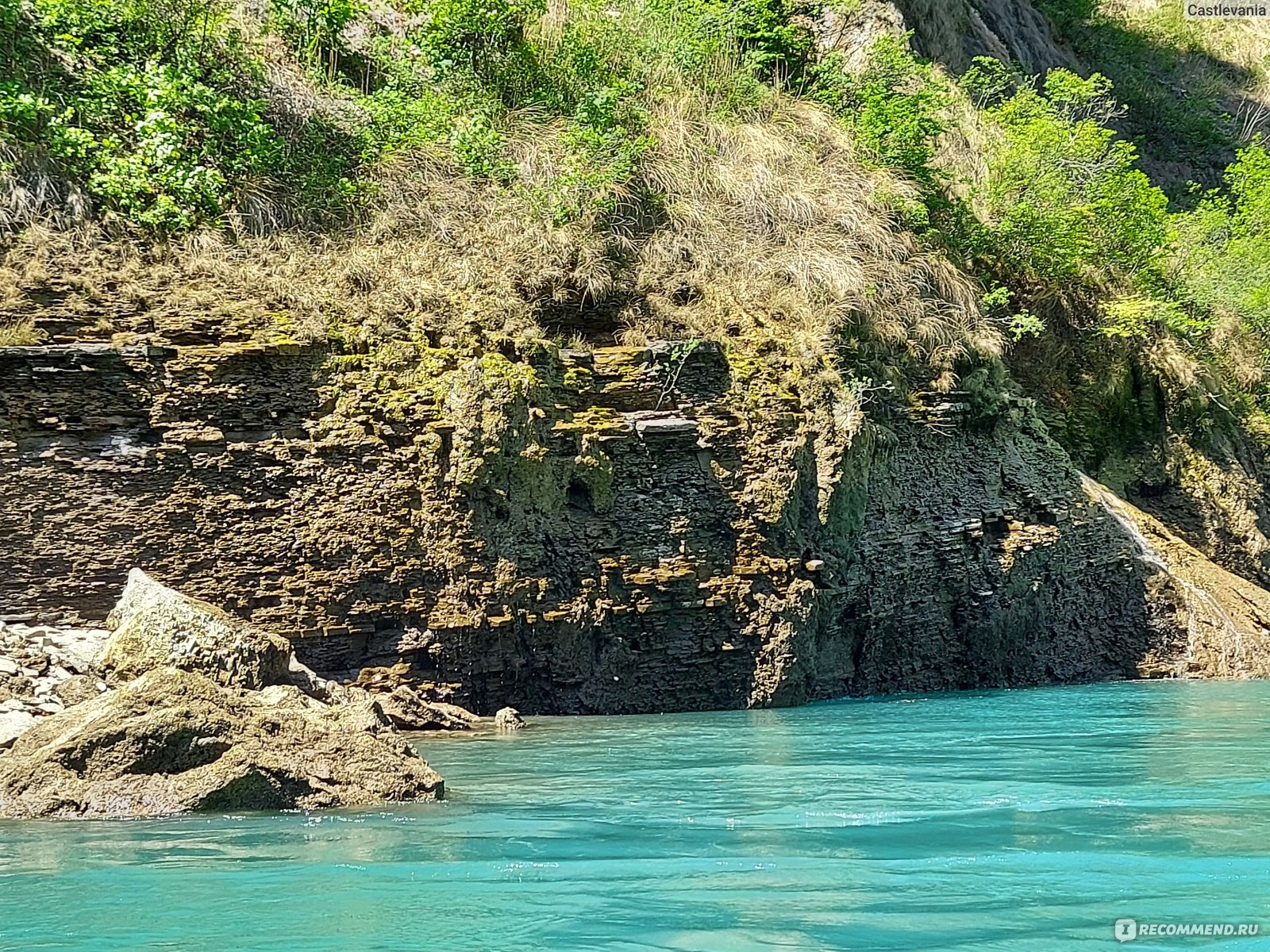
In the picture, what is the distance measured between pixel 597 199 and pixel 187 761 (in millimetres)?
7833

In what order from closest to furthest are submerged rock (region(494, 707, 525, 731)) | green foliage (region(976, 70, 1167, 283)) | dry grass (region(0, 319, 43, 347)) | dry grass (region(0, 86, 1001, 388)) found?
1. submerged rock (region(494, 707, 525, 731))
2. dry grass (region(0, 319, 43, 347))
3. dry grass (region(0, 86, 1001, 388))
4. green foliage (region(976, 70, 1167, 283))

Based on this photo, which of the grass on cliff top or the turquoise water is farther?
the grass on cliff top

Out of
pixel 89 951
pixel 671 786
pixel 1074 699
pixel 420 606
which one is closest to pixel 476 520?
pixel 420 606

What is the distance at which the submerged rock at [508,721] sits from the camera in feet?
32.4

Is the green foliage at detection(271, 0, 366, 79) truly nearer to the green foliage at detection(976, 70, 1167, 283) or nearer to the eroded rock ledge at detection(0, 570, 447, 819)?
the green foliage at detection(976, 70, 1167, 283)

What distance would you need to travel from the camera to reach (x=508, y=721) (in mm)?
9977

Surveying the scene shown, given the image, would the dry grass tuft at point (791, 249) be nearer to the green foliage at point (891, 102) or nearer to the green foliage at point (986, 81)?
the green foliage at point (891, 102)

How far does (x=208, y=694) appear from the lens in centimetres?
656

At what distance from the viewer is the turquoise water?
411cm

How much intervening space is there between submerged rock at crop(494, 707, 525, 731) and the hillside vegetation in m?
3.16

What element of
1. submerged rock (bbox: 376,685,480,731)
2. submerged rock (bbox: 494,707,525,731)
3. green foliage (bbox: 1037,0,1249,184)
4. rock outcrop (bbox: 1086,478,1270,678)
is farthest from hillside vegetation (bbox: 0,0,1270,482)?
green foliage (bbox: 1037,0,1249,184)

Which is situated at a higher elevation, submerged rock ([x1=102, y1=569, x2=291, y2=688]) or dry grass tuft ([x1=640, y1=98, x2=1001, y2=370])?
dry grass tuft ([x1=640, y1=98, x2=1001, y2=370])

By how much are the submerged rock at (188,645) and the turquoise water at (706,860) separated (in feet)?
3.96

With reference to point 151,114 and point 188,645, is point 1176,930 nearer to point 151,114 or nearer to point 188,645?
point 188,645
